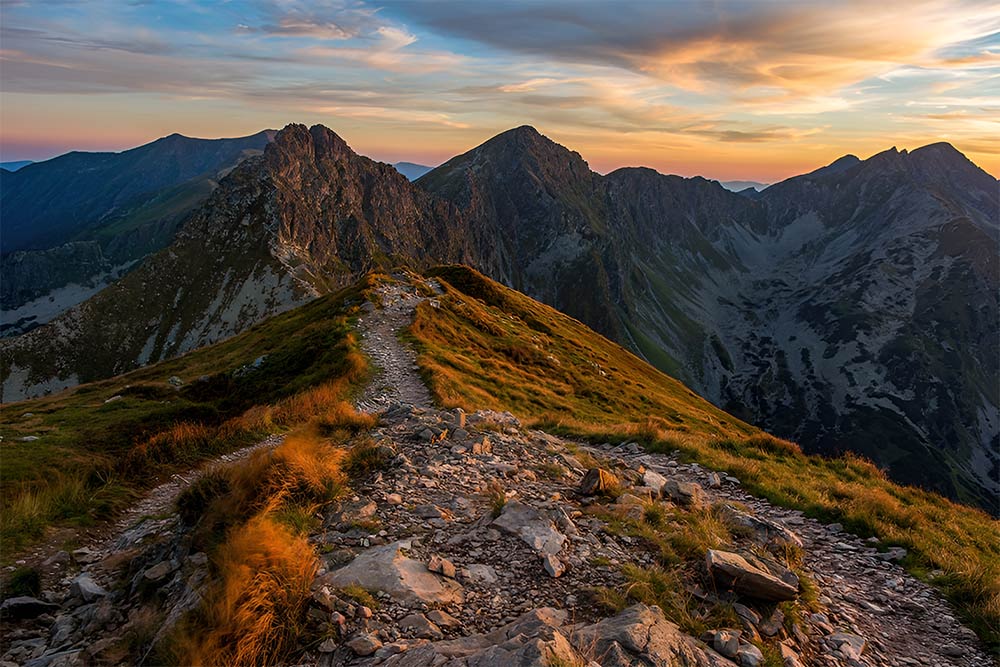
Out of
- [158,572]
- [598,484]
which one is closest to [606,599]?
[598,484]

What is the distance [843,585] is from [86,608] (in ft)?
46.7

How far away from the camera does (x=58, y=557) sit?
33.5 feet

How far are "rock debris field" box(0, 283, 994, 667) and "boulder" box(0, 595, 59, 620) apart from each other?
1.1 inches

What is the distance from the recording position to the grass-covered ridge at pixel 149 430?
12273mm

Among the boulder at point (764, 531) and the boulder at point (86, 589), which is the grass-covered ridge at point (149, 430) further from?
the boulder at point (764, 531)

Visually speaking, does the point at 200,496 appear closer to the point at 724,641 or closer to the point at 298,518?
the point at 298,518

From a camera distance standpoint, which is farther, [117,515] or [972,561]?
[117,515]

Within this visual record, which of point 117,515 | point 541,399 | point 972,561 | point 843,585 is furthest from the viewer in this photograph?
point 541,399

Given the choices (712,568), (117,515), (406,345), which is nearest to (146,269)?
(406,345)

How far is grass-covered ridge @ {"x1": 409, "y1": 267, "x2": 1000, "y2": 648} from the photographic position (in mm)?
11148

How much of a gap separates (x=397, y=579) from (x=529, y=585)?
2.06 metres

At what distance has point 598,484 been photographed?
38.5ft

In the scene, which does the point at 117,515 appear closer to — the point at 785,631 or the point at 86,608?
the point at 86,608

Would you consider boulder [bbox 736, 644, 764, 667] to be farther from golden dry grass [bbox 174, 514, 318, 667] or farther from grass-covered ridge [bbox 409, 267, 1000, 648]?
golden dry grass [bbox 174, 514, 318, 667]
